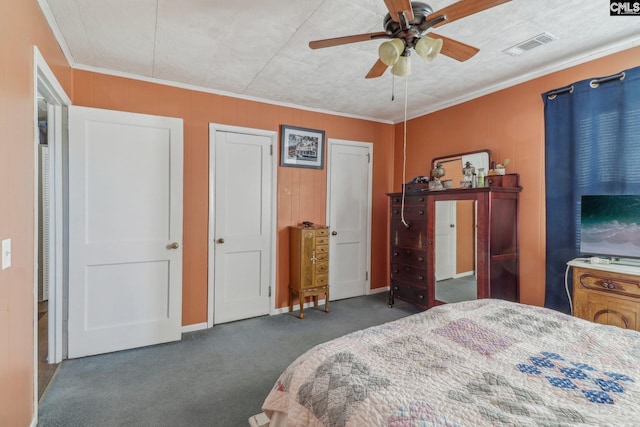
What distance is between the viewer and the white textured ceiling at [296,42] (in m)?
1.97

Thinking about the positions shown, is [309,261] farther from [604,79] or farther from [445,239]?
[604,79]

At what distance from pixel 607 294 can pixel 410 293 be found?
1.78 metres

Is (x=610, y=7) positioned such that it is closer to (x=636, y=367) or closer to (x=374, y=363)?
(x=636, y=367)

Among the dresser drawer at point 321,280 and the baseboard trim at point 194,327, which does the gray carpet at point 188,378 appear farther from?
the dresser drawer at point 321,280

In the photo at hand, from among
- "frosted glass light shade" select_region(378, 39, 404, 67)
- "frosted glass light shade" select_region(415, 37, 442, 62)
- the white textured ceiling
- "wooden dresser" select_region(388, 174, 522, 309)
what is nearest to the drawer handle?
"wooden dresser" select_region(388, 174, 522, 309)

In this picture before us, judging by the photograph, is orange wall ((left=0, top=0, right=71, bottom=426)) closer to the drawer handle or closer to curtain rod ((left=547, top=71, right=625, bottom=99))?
the drawer handle

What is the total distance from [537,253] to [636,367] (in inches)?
75.5

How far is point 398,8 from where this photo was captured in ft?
4.68

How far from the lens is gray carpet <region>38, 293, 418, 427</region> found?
1.94 metres

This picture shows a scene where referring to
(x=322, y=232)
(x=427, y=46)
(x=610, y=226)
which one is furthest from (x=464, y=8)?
(x=322, y=232)

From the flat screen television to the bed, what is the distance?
1.07 m

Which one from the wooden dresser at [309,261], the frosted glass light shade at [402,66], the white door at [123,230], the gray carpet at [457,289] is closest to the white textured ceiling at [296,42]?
the frosted glass light shade at [402,66]

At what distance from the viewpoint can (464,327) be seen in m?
1.51

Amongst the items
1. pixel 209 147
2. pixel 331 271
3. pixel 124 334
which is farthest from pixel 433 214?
pixel 124 334
